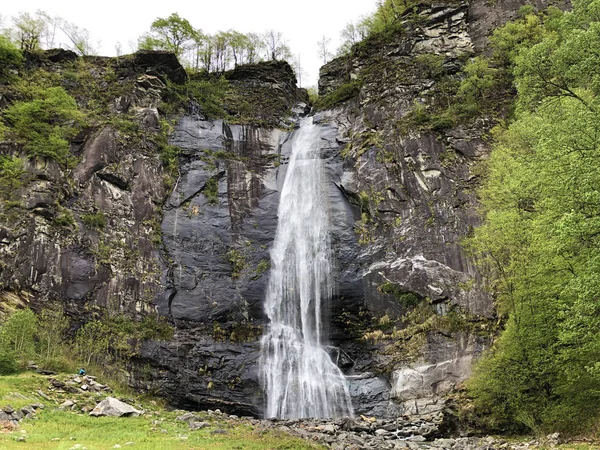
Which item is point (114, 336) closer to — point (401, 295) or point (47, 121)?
point (401, 295)

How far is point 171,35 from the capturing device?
43.0 m

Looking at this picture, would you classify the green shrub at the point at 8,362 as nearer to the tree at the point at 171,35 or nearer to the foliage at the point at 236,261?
the foliage at the point at 236,261

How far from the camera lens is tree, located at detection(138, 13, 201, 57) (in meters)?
42.3

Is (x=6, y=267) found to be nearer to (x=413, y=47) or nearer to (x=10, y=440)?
(x=10, y=440)

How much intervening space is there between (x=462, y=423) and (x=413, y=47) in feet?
96.1

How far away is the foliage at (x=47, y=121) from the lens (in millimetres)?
28844

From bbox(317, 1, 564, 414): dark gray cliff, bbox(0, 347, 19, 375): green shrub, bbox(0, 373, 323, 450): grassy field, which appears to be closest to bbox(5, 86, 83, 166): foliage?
bbox(0, 347, 19, 375): green shrub

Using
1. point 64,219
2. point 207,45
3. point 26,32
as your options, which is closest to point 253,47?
point 207,45

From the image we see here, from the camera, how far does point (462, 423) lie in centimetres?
1962

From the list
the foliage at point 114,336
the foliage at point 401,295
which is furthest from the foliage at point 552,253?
the foliage at point 114,336

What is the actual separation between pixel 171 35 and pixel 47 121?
17019 mm

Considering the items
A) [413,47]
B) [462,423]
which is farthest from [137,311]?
[413,47]

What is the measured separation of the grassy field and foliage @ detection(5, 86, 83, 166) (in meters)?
16.4

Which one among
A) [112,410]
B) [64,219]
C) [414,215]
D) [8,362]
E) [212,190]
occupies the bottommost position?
[112,410]
